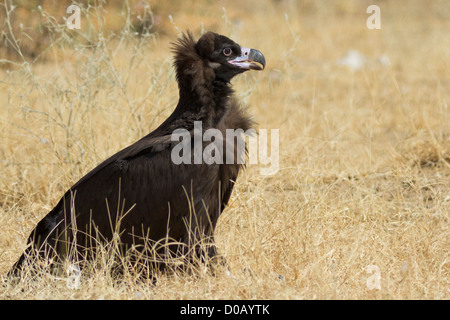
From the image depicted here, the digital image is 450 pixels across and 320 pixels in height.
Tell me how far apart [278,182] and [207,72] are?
1.52 m

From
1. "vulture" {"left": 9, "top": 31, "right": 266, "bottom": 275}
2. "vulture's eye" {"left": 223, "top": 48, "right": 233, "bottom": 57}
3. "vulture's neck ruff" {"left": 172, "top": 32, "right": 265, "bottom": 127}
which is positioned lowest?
"vulture" {"left": 9, "top": 31, "right": 266, "bottom": 275}

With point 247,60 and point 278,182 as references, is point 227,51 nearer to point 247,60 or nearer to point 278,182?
point 247,60

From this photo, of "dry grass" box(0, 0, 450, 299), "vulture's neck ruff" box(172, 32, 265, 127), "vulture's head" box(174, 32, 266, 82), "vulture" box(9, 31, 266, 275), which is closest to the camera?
"dry grass" box(0, 0, 450, 299)

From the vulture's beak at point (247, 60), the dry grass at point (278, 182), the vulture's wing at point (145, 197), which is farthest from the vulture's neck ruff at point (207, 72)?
the dry grass at point (278, 182)

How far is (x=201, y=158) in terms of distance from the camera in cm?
407

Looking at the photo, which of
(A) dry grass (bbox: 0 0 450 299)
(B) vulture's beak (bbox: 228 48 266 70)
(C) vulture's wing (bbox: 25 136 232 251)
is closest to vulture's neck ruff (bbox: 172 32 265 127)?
(B) vulture's beak (bbox: 228 48 266 70)

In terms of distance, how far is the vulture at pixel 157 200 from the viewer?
410cm

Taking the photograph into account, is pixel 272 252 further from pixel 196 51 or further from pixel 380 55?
pixel 380 55

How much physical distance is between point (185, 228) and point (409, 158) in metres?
2.82

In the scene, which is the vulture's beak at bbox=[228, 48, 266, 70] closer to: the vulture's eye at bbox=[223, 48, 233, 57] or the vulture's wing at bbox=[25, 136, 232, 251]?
the vulture's eye at bbox=[223, 48, 233, 57]

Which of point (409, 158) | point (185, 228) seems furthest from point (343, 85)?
point (185, 228)

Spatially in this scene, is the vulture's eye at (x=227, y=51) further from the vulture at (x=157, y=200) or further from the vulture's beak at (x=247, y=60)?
the vulture at (x=157, y=200)

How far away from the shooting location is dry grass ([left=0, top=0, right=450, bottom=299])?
3.95 metres

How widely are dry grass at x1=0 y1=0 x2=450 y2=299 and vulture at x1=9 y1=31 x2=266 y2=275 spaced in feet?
0.69
